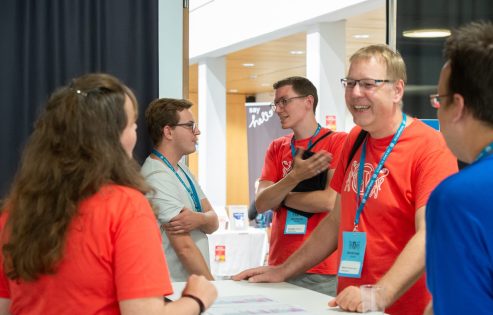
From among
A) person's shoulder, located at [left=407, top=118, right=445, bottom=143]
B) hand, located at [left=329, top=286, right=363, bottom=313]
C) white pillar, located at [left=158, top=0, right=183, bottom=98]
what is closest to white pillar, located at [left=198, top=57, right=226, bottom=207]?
white pillar, located at [left=158, top=0, right=183, bottom=98]

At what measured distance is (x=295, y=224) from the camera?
3.45 metres

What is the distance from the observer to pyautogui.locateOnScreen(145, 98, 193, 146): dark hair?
341 centimetres

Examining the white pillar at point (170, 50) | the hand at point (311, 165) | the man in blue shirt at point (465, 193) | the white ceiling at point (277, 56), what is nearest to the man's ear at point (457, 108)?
the man in blue shirt at point (465, 193)

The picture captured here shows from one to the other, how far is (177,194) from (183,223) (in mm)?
142

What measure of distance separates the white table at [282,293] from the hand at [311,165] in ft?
2.69

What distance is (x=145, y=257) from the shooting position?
148 centimetres

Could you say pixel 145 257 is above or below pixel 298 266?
above

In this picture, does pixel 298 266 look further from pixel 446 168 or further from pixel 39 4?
pixel 39 4

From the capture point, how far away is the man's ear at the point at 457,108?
1.24 m

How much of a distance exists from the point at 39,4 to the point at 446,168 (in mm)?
2267

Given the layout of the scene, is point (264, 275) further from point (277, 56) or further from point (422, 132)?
point (277, 56)

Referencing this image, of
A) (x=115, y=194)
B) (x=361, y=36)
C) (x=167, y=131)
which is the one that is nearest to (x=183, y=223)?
(x=167, y=131)

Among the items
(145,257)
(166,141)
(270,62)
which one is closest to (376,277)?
(145,257)

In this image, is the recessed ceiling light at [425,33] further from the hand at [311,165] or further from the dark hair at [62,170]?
the dark hair at [62,170]
